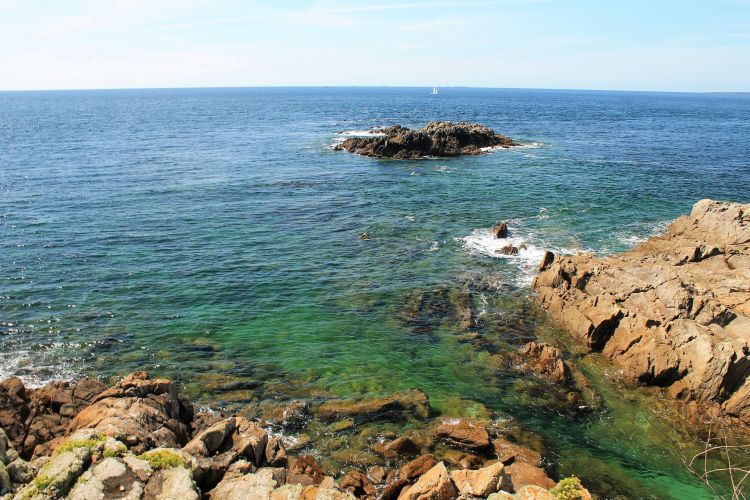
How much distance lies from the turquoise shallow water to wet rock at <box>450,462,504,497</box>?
6.88m

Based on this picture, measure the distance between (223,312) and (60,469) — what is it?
64.6ft

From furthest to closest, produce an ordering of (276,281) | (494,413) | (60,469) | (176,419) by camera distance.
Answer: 1. (276,281)
2. (494,413)
3. (176,419)
4. (60,469)

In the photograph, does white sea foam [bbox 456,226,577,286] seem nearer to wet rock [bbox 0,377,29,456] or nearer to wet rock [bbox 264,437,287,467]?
wet rock [bbox 264,437,287,467]

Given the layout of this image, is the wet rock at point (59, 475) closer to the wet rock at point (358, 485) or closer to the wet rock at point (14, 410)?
the wet rock at point (14, 410)

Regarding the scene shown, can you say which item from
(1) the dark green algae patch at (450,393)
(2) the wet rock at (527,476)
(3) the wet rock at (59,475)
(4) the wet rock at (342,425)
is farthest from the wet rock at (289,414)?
(2) the wet rock at (527,476)

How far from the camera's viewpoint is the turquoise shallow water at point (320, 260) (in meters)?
27.2

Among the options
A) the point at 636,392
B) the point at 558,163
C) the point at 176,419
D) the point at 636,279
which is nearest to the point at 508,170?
the point at 558,163

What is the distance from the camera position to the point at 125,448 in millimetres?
15953

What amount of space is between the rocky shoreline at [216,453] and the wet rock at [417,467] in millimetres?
46

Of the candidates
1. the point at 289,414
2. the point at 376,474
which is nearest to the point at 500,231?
the point at 289,414

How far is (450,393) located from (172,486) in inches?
607

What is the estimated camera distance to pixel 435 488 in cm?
1579

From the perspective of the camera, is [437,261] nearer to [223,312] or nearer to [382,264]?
[382,264]

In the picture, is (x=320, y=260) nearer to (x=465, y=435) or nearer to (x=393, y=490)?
(x=465, y=435)
